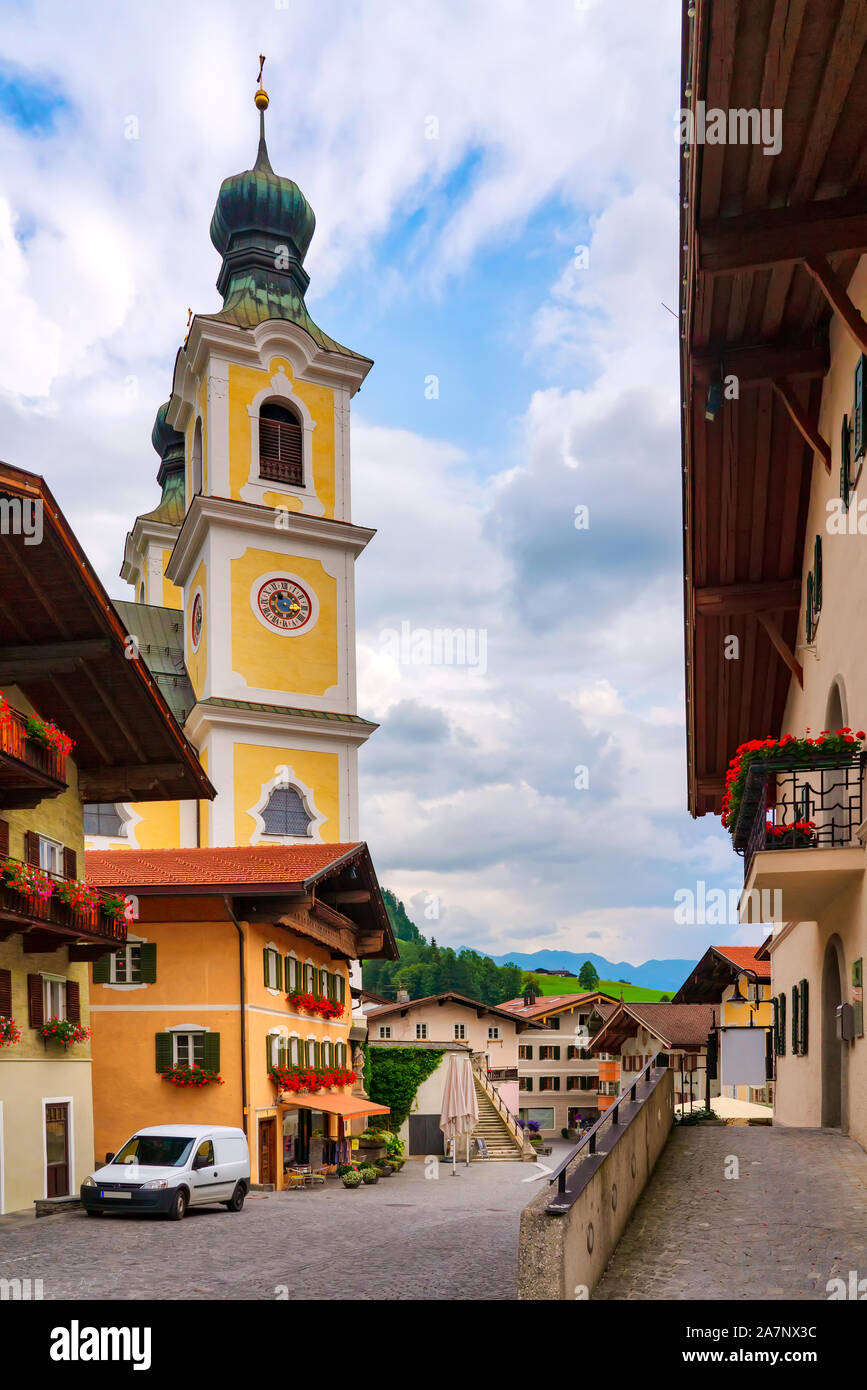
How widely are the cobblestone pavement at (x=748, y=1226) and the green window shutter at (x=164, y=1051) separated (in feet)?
43.4

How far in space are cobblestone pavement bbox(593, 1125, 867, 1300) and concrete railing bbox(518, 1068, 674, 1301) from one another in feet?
0.61

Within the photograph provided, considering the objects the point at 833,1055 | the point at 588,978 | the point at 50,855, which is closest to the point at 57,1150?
the point at 50,855

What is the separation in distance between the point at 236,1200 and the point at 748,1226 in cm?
1188

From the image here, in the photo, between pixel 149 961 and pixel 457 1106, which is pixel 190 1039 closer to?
pixel 149 961

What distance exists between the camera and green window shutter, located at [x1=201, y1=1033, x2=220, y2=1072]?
26000mm

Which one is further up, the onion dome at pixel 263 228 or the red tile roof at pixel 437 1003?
the onion dome at pixel 263 228

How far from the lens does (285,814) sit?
45.9 m

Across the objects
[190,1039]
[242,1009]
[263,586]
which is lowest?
[190,1039]

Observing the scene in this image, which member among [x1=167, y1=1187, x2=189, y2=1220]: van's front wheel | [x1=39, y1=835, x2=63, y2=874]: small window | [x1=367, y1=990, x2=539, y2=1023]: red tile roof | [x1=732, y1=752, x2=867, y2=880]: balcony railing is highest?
[x1=732, y1=752, x2=867, y2=880]: balcony railing

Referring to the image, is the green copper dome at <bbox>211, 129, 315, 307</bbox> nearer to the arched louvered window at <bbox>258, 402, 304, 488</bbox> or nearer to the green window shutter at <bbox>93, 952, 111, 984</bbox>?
the arched louvered window at <bbox>258, 402, 304, 488</bbox>

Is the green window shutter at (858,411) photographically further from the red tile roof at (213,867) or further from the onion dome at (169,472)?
the onion dome at (169,472)

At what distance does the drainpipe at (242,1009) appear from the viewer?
26.0 metres

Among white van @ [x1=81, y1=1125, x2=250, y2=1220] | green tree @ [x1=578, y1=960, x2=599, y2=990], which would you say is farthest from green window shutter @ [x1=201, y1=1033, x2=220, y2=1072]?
green tree @ [x1=578, y1=960, x2=599, y2=990]

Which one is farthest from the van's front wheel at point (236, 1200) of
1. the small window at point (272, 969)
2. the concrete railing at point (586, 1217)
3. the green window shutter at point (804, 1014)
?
the concrete railing at point (586, 1217)
